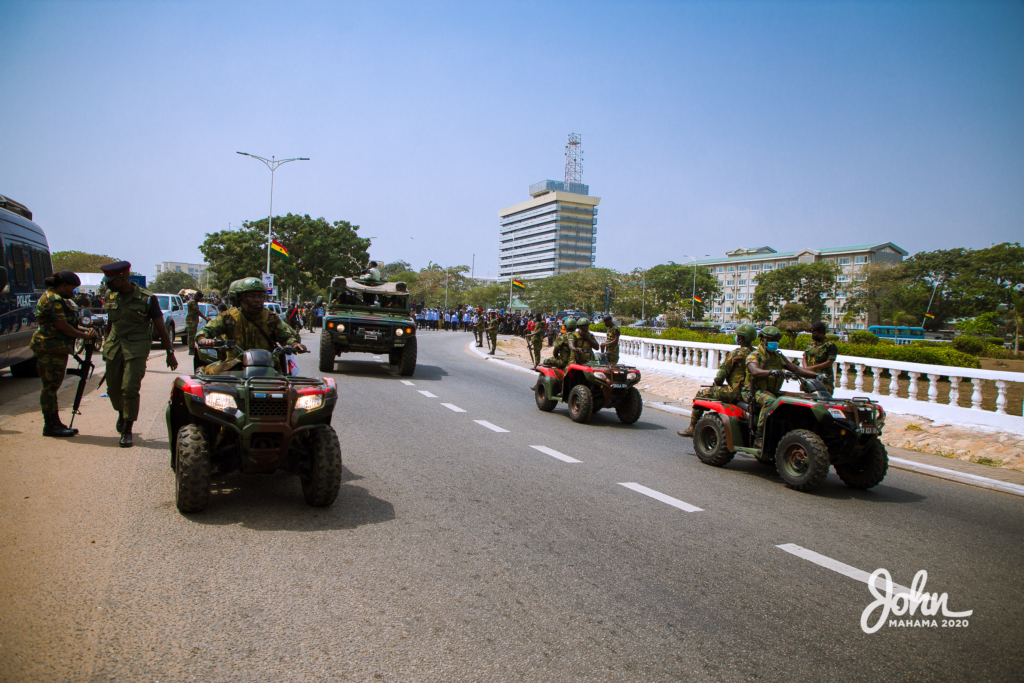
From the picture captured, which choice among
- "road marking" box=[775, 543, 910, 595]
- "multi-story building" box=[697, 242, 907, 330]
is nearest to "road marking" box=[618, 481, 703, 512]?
"road marking" box=[775, 543, 910, 595]

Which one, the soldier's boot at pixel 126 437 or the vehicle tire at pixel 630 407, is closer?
the soldier's boot at pixel 126 437

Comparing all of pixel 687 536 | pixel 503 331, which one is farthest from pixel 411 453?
pixel 503 331

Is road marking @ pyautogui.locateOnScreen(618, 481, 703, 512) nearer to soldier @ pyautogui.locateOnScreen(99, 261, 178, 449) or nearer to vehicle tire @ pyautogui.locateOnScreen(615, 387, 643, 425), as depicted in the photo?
vehicle tire @ pyautogui.locateOnScreen(615, 387, 643, 425)

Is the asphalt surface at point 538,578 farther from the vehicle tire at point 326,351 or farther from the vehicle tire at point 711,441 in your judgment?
the vehicle tire at point 326,351

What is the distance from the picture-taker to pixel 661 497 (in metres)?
5.93

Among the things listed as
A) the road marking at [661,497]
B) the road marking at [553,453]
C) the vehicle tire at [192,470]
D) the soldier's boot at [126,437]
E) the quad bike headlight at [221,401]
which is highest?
the quad bike headlight at [221,401]

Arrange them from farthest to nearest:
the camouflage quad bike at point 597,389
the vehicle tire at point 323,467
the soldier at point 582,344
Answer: the soldier at point 582,344 → the camouflage quad bike at point 597,389 → the vehicle tire at point 323,467

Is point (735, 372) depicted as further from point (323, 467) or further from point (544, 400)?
point (323, 467)

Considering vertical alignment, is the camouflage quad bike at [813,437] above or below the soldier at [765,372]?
below

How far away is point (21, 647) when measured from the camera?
2.90 metres

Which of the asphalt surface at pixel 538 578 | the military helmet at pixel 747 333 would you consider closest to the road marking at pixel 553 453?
the asphalt surface at pixel 538 578

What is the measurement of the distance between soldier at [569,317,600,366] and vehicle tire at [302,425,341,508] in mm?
6496

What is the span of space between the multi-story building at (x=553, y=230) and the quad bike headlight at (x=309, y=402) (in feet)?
512

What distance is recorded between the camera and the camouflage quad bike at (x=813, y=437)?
6.20 metres
